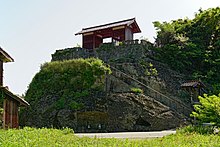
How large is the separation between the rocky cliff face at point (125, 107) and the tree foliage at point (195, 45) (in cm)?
320

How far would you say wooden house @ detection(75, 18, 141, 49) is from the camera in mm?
34625

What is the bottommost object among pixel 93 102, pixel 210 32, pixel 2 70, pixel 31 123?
pixel 31 123

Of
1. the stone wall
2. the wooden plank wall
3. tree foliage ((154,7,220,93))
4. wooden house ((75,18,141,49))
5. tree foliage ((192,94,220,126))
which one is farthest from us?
wooden house ((75,18,141,49))

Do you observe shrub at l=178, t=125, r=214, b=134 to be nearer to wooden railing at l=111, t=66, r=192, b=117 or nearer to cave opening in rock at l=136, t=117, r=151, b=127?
cave opening in rock at l=136, t=117, r=151, b=127

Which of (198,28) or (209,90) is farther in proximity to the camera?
(198,28)

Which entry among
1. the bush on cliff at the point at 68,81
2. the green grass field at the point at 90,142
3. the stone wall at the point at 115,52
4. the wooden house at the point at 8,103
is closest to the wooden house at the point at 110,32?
the stone wall at the point at 115,52

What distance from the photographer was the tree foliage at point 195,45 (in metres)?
32.4

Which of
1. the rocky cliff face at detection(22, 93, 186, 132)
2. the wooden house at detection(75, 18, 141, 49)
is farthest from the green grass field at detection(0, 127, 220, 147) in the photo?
the wooden house at detection(75, 18, 141, 49)

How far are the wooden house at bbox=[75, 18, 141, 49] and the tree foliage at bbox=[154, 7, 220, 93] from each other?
249 cm

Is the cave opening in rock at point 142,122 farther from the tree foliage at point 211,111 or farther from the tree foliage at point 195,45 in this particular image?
the tree foliage at point 195,45

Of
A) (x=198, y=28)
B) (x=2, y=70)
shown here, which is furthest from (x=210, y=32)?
(x=2, y=70)

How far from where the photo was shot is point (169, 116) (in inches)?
942

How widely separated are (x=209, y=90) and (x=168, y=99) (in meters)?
6.15

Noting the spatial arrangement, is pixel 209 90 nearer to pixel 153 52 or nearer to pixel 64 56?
pixel 153 52
